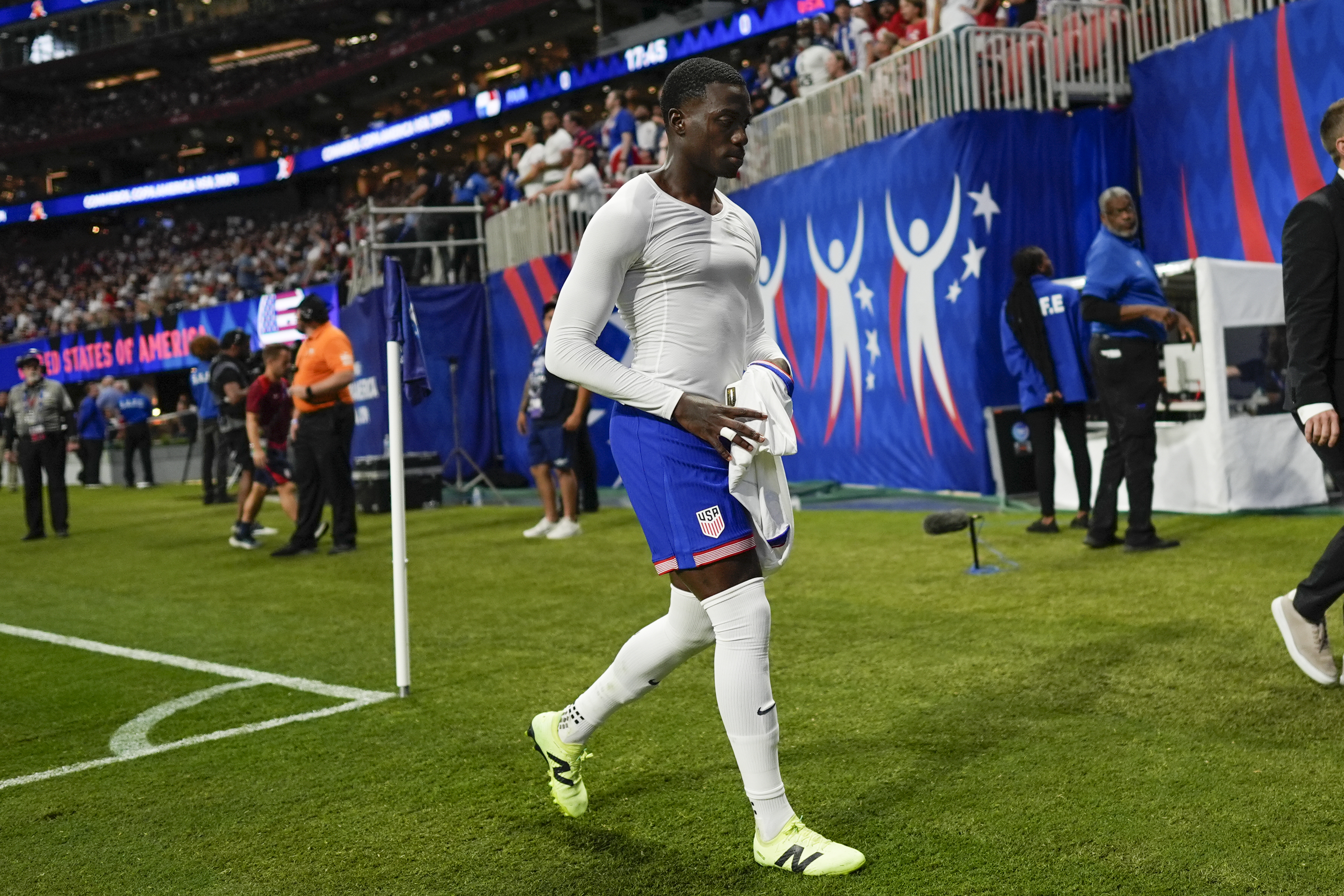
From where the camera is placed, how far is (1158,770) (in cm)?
341

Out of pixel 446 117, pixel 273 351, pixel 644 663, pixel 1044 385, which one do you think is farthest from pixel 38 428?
pixel 446 117

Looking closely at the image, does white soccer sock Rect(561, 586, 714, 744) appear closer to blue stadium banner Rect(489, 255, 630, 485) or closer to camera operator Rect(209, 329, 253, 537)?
camera operator Rect(209, 329, 253, 537)

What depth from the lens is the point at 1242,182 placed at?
1062cm

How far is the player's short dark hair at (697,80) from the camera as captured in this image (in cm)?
291

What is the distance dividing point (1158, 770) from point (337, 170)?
44140mm

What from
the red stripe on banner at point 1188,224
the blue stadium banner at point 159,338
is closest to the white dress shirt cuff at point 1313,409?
the red stripe on banner at point 1188,224

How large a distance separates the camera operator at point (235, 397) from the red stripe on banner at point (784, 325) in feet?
17.9

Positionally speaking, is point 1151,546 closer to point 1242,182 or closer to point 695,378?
point 1242,182

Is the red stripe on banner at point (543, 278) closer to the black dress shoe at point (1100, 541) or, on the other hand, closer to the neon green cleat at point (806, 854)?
the black dress shoe at point (1100, 541)

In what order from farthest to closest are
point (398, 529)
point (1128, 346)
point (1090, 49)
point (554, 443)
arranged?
1. point (1090, 49)
2. point (554, 443)
3. point (1128, 346)
4. point (398, 529)

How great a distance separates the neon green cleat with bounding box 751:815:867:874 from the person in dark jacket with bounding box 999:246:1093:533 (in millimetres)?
5921

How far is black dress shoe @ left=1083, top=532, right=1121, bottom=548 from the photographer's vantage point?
7555mm

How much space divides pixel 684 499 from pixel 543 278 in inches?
512

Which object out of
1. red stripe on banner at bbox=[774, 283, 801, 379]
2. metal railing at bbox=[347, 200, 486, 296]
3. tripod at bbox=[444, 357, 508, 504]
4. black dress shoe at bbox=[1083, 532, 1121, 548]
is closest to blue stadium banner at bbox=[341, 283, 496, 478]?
tripod at bbox=[444, 357, 508, 504]
